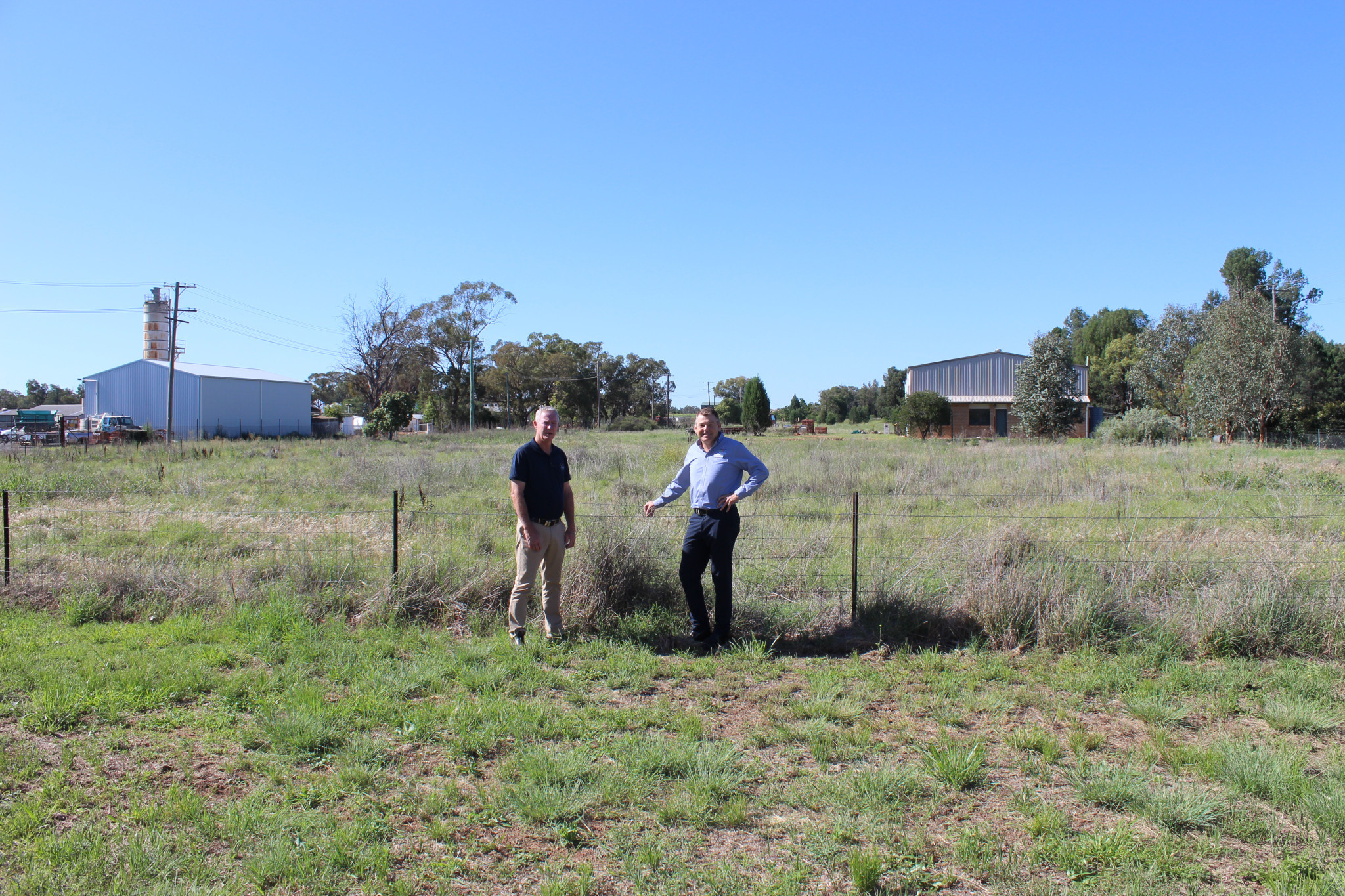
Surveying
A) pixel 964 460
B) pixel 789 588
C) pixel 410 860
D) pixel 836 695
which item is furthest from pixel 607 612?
pixel 964 460

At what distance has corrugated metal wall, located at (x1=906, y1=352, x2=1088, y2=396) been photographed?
52.4 metres

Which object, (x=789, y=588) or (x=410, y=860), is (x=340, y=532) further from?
(x=410, y=860)

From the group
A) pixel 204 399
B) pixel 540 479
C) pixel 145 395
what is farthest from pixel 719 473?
pixel 145 395

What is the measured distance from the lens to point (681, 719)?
4.50 m

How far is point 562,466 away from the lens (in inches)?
237

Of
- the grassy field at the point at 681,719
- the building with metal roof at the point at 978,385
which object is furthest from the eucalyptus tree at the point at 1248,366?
the grassy field at the point at 681,719

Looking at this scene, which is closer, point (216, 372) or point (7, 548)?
point (7, 548)

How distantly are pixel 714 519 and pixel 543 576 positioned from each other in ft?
4.59

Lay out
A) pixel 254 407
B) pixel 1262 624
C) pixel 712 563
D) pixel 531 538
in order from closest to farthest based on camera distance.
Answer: pixel 1262 624 → pixel 531 538 → pixel 712 563 → pixel 254 407

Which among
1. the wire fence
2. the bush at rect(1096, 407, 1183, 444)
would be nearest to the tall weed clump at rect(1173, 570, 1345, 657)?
the wire fence

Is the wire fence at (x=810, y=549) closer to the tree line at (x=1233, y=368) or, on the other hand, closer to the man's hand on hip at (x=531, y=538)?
the man's hand on hip at (x=531, y=538)

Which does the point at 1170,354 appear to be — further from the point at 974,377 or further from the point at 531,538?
the point at 531,538

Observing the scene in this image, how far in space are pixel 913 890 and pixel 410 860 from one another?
1.96 meters

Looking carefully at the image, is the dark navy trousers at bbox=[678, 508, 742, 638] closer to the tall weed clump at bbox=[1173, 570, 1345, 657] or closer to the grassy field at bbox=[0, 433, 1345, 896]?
the grassy field at bbox=[0, 433, 1345, 896]
